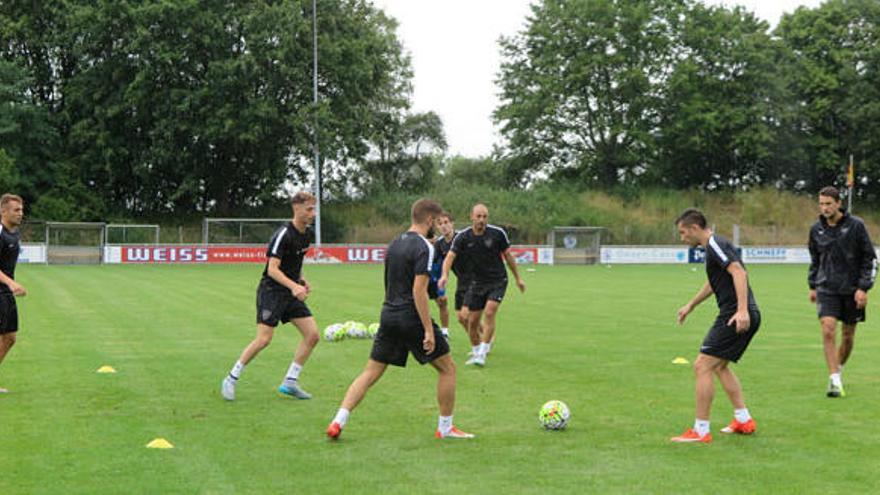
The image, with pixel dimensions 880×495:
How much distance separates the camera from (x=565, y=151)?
70.4m

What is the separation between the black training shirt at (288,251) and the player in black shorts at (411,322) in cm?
214

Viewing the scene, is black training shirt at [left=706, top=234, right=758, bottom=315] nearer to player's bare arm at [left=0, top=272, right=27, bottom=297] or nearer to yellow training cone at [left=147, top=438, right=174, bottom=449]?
Answer: yellow training cone at [left=147, top=438, right=174, bottom=449]

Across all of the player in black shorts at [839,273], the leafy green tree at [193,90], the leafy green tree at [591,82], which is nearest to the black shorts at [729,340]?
the player in black shorts at [839,273]

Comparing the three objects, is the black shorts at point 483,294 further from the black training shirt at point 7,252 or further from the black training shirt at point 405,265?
the black training shirt at point 7,252

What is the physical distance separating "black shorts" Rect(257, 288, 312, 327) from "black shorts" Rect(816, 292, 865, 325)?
17.8 ft

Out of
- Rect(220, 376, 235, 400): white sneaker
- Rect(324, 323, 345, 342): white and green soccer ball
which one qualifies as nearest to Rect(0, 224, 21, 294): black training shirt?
Rect(220, 376, 235, 400): white sneaker

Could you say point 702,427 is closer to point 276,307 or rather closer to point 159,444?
point 159,444

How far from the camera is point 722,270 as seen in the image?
833 centimetres

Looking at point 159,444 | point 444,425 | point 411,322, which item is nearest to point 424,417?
point 444,425

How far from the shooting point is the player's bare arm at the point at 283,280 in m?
9.87

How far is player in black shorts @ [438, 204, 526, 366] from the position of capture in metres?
13.2

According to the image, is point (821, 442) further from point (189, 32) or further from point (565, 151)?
point (565, 151)

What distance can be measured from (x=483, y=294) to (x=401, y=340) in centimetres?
514

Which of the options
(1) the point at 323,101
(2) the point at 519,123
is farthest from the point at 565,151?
(1) the point at 323,101
